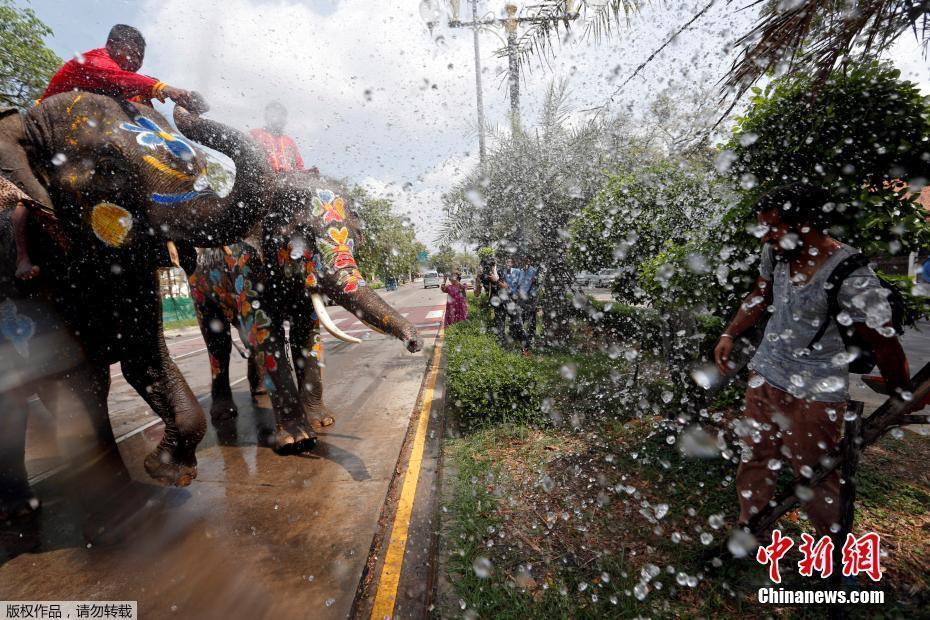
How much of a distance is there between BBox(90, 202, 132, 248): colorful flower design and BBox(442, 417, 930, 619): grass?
9.63 ft

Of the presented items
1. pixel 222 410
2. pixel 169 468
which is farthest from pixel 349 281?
pixel 222 410

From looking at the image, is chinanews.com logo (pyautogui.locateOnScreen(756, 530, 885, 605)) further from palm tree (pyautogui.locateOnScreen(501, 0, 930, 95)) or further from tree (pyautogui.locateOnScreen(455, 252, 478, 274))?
tree (pyautogui.locateOnScreen(455, 252, 478, 274))

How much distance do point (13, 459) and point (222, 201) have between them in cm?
250

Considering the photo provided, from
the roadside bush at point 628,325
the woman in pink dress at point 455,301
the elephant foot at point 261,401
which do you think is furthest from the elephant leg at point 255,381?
the roadside bush at point 628,325

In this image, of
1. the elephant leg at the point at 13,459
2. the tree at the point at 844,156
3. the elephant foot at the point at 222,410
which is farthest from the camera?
the elephant foot at the point at 222,410

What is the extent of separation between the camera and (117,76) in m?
3.06

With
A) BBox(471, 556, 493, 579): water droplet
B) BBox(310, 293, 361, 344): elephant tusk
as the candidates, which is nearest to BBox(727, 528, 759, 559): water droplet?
BBox(471, 556, 493, 579): water droplet

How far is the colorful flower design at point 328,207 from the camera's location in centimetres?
358

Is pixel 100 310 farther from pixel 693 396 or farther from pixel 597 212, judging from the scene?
pixel 597 212

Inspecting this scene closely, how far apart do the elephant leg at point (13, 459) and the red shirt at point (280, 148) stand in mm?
2877

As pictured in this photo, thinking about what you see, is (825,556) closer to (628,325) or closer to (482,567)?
(482,567)

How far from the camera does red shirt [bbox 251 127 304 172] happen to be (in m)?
4.49

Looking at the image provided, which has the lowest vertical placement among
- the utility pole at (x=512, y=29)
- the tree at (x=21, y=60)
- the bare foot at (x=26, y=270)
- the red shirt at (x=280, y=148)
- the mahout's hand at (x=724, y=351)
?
the mahout's hand at (x=724, y=351)

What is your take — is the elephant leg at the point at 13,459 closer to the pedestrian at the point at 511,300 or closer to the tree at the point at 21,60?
the pedestrian at the point at 511,300
